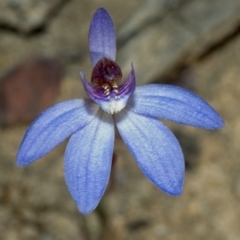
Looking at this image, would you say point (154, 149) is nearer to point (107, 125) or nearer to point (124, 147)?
point (107, 125)

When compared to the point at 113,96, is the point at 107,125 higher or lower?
lower

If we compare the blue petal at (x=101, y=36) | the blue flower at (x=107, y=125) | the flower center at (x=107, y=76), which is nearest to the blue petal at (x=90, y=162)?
the blue flower at (x=107, y=125)

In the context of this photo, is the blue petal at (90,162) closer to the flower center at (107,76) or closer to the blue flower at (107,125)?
the blue flower at (107,125)

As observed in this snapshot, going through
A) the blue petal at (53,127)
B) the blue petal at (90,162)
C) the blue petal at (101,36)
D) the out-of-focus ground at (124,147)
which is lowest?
the out-of-focus ground at (124,147)

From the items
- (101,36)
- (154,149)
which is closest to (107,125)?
(154,149)

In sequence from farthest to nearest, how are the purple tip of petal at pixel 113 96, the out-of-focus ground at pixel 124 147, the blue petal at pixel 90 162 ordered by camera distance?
1. the out-of-focus ground at pixel 124 147
2. the purple tip of petal at pixel 113 96
3. the blue petal at pixel 90 162

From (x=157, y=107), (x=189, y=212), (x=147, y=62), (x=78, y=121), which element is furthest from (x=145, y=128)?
(x=147, y=62)

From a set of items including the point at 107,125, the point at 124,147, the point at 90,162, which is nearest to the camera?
the point at 90,162

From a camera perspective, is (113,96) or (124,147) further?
(124,147)
